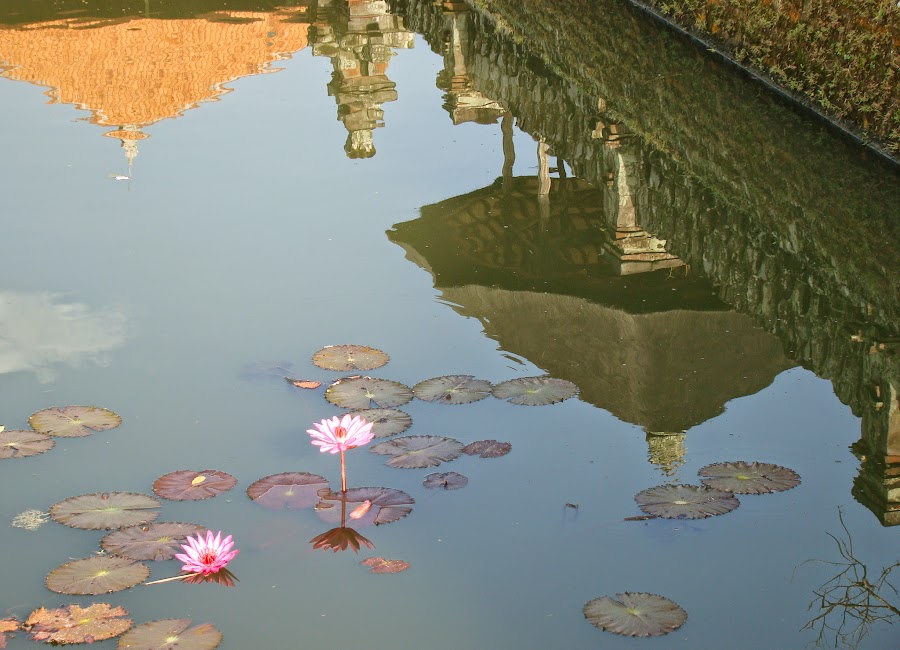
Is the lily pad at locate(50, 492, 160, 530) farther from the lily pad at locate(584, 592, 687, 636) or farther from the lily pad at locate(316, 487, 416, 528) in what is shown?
the lily pad at locate(584, 592, 687, 636)

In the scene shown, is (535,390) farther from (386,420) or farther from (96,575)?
(96,575)

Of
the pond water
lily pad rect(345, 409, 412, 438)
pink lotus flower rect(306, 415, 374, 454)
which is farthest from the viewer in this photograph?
lily pad rect(345, 409, 412, 438)

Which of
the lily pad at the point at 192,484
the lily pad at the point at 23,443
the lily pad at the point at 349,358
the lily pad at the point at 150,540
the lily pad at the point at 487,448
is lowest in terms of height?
the lily pad at the point at 150,540

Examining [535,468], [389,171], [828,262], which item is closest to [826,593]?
[535,468]

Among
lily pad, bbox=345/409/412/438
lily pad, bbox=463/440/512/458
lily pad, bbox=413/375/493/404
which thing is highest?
lily pad, bbox=413/375/493/404

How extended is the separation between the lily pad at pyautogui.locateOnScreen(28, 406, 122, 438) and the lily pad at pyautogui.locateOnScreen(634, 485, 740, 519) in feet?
6.86

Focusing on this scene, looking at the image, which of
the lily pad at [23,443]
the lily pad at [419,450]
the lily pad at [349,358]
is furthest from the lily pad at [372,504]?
the lily pad at [23,443]

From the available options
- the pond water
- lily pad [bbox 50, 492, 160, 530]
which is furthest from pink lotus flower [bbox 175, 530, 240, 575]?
lily pad [bbox 50, 492, 160, 530]

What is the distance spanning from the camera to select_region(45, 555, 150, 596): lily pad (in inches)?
143

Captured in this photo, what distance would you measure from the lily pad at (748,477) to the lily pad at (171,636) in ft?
5.99

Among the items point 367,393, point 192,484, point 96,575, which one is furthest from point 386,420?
point 96,575

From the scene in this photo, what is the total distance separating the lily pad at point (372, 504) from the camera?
4.02 meters

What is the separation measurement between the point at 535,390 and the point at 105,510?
5.87ft

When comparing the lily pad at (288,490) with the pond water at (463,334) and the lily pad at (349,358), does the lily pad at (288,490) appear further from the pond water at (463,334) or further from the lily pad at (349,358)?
the lily pad at (349,358)
